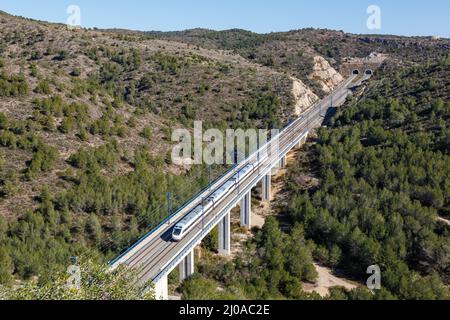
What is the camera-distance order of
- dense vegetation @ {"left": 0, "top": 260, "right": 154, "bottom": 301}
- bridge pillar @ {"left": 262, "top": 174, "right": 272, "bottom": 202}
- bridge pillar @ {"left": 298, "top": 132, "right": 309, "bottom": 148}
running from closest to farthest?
dense vegetation @ {"left": 0, "top": 260, "right": 154, "bottom": 301} → bridge pillar @ {"left": 262, "top": 174, "right": 272, "bottom": 202} → bridge pillar @ {"left": 298, "top": 132, "right": 309, "bottom": 148}

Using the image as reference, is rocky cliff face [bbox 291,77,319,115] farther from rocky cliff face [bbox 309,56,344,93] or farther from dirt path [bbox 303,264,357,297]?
dirt path [bbox 303,264,357,297]

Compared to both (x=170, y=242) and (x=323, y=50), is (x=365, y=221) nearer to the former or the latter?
(x=170, y=242)

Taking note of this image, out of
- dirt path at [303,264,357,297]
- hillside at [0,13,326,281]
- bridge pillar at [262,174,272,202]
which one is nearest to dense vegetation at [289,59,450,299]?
dirt path at [303,264,357,297]

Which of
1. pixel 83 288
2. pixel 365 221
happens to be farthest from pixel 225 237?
pixel 83 288

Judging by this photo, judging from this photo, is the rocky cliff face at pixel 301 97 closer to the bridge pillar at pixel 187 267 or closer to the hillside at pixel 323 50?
the hillside at pixel 323 50

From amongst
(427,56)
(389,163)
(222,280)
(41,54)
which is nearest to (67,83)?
(41,54)

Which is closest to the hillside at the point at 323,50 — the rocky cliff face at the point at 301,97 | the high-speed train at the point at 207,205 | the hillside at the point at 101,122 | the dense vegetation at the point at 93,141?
the hillside at the point at 101,122

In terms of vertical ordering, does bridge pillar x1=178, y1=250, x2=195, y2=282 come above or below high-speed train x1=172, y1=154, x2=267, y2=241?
below
